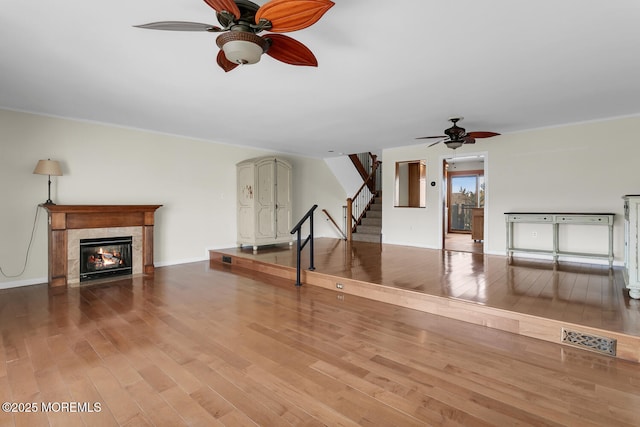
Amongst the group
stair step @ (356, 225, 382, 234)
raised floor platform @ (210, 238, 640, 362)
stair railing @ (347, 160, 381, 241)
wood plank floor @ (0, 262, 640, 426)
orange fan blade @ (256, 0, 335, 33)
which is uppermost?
orange fan blade @ (256, 0, 335, 33)

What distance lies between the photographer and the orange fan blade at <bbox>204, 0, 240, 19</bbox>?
72.3 inches

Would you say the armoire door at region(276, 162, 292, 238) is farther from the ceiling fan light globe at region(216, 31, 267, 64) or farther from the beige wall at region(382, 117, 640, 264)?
the ceiling fan light globe at region(216, 31, 267, 64)

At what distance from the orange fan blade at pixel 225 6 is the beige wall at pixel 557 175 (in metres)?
6.17

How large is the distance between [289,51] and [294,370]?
8.06ft

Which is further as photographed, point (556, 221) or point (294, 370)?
point (556, 221)

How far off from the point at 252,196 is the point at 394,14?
5244 mm

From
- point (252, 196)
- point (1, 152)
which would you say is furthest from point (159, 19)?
point (252, 196)

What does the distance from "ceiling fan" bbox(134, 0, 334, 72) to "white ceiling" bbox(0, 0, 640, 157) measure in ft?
1.01

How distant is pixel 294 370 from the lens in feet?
7.62

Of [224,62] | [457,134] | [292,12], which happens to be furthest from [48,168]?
[457,134]

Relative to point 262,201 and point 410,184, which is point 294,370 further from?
point 410,184

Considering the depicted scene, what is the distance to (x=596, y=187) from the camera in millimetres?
5516

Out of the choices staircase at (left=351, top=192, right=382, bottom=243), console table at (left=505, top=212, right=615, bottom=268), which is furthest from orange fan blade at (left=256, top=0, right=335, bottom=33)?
staircase at (left=351, top=192, right=382, bottom=243)

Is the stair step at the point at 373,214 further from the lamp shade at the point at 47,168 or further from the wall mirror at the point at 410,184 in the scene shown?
the lamp shade at the point at 47,168
